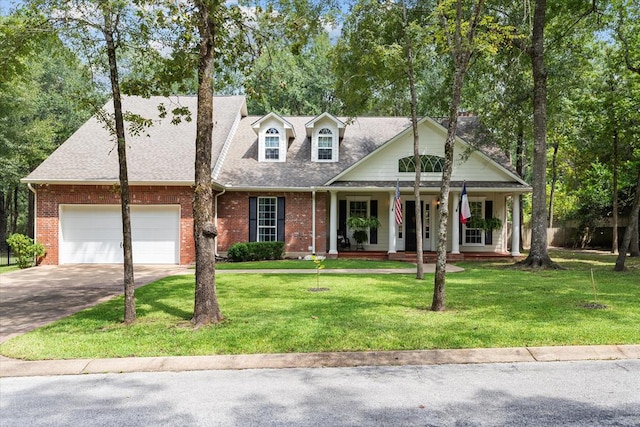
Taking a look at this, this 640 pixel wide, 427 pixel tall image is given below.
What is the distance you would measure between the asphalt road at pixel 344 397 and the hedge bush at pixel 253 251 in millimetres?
A: 11742

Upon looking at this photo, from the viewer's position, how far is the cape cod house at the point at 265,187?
53.3 feet

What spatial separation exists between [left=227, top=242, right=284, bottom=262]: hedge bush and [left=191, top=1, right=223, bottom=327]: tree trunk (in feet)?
32.5

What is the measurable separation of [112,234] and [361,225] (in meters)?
9.52

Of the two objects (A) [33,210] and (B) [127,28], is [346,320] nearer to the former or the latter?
(B) [127,28]

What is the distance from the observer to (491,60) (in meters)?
17.7

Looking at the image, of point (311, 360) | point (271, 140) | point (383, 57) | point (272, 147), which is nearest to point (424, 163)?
point (272, 147)

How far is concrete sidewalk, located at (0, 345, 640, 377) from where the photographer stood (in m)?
5.28

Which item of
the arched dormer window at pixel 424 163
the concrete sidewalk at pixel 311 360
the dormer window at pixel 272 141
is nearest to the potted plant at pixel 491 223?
the arched dormer window at pixel 424 163

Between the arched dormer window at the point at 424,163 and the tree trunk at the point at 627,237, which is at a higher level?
the arched dormer window at the point at 424,163

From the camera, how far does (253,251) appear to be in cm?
1695

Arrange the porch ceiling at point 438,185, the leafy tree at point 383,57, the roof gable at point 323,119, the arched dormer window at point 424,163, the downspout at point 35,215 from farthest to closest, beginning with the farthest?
the roof gable at point 323,119, the arched dormer window at point 424,163, the porch ceiling at point 438,185, the downspout at point 35,215, the leafy tree at point 383,57

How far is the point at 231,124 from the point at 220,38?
1303 centimetres

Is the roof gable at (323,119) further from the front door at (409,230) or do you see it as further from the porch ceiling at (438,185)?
the front door at (409,230)

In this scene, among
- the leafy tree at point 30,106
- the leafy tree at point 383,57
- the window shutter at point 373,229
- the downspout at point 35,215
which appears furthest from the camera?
the window shutter at point 373,229
